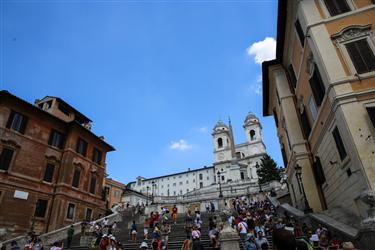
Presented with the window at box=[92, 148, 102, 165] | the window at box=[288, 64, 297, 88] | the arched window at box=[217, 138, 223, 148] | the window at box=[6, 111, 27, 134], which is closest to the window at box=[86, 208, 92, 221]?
the window at box=[92, 148, 102, 165]

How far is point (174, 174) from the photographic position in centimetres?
10406

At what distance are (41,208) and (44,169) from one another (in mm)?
3646

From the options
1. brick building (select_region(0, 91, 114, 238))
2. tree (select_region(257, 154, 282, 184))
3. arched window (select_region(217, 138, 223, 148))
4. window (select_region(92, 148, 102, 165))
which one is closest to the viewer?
brick building (select_region(0, 91, 114, 238))

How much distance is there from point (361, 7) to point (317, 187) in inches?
425

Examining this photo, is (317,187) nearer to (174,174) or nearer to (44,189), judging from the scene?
(44,189)

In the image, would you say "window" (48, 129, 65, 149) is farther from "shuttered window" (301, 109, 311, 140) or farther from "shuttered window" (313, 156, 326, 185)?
"shuttered window" (313, 156, 326, 185)

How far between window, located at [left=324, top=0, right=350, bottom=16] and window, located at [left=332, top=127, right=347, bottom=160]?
664 centimetres

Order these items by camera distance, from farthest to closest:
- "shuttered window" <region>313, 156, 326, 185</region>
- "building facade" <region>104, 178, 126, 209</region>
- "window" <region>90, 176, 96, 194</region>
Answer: "building facade" <region>104, 178, 126, 209</region> < "window" <region>90, 176, 96, 194</region> < "shuttered window" <region>313, 156, 326, 185</region>

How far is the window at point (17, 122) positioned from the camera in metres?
22.5

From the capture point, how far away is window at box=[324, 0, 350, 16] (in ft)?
45.0

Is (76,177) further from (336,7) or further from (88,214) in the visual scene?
(336,7)

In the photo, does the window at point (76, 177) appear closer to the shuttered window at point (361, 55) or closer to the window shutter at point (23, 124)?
the window shutter at point (23, 124)

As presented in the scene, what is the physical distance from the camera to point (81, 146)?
2930 cm

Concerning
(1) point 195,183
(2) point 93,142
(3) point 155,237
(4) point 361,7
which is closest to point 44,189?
(2) point 93,142
